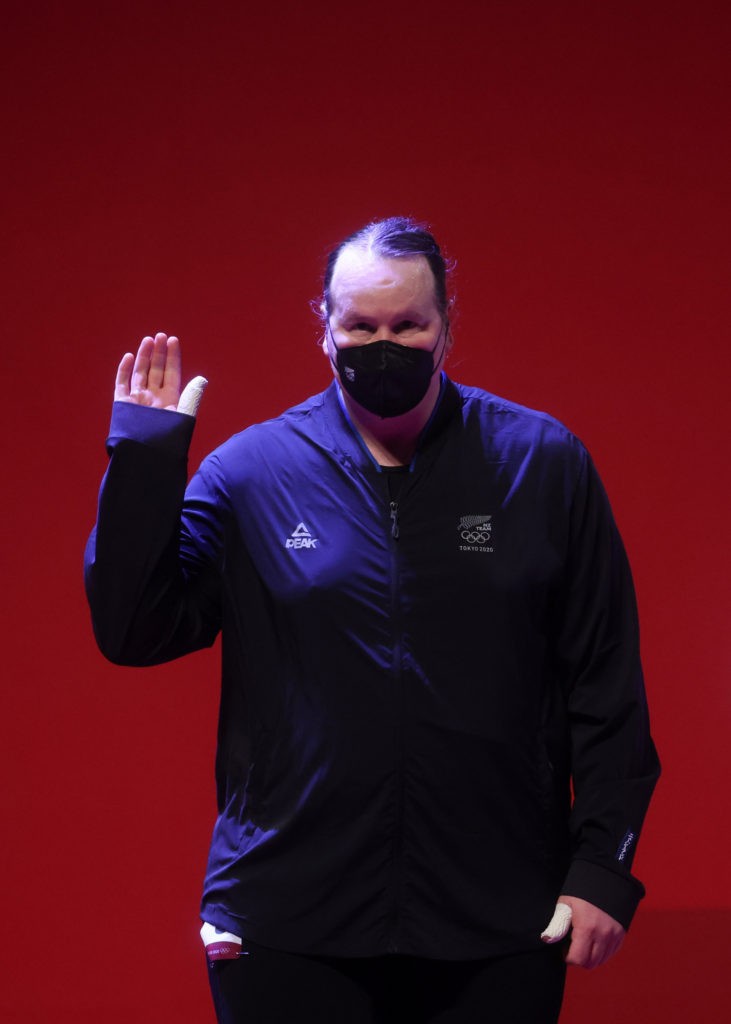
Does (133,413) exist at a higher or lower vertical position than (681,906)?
higher

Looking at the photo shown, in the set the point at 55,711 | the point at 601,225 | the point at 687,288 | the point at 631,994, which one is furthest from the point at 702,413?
the point at 55,711

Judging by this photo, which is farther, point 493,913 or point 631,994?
point 631,994

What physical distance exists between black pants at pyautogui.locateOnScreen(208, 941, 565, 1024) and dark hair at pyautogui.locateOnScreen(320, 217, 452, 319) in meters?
0.72

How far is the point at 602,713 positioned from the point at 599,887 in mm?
181

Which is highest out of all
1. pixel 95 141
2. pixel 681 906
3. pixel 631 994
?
pixel 95 141

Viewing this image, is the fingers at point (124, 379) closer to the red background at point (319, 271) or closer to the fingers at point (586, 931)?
the fingers at point (586, 931)

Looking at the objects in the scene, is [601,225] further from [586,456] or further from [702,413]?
[586,456]

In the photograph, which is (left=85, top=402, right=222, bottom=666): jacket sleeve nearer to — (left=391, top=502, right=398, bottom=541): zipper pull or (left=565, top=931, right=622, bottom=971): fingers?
(left=391, top=502, right=398, bottom=541): zipper pull

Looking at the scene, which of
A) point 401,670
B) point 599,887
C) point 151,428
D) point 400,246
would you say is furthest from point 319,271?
point 599,887

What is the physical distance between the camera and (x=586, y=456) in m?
1.60

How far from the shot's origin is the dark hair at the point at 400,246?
5.26 feet

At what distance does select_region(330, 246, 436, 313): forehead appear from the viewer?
1.56m

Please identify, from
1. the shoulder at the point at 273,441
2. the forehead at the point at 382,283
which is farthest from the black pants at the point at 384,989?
the forehead at the point at 382,283

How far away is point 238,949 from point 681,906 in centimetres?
137
